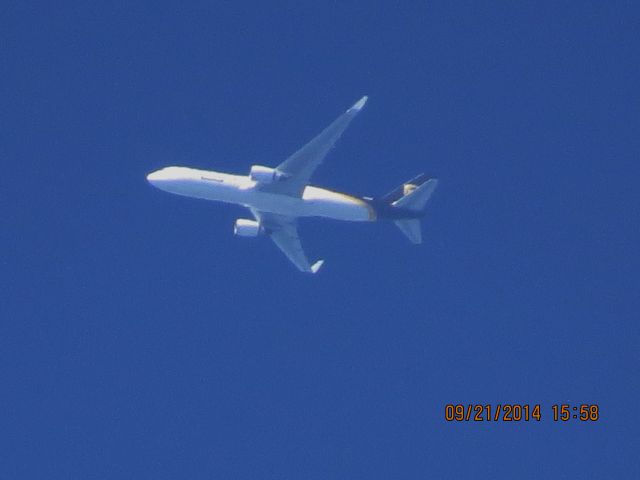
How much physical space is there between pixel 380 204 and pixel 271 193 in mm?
7260

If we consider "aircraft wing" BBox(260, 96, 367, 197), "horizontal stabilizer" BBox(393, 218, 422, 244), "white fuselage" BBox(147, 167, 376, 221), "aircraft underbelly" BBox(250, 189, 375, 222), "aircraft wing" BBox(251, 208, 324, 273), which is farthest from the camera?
"aircraft wing" BBox(251, 208, 324, 273)

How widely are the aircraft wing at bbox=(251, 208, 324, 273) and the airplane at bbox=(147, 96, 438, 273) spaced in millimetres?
1915

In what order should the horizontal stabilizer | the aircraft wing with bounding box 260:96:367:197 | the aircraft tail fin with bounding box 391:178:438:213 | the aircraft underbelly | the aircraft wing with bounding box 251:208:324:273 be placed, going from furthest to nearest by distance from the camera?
the aircraft wing with bounding box 251:208:324:273
the horizontal stabilizer
the aircraft tail fin with bounding box 391:178:438:213
the aircraft underbelly
the aircraft wing with bounding box 260:96:367:197

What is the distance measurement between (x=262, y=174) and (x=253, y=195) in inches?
70.9

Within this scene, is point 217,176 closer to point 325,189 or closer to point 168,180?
point 168,180

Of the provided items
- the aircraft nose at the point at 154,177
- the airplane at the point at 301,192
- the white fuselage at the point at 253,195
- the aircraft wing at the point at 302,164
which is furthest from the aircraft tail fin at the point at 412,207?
the aircraft nose at the point at 154,177

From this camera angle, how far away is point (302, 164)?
59594 mm

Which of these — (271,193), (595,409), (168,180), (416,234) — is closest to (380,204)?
(416,234)

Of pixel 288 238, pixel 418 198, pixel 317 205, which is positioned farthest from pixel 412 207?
pixel 288 238

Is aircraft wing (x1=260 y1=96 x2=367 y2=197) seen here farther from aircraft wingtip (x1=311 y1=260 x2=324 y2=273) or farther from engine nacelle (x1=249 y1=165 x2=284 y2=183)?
aircraft wingtip (x1=311 y1=260 x2=324 y2=273)

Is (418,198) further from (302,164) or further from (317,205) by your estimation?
(302,164)

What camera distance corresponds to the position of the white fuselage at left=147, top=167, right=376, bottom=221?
58719 millimetres

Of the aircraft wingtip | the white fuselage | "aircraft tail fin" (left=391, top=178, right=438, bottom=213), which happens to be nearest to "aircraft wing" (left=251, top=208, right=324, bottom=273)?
the aircraft wingtip

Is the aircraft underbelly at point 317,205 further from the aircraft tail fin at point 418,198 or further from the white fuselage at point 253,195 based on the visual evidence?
the aircraft tail fin at point 418,198
